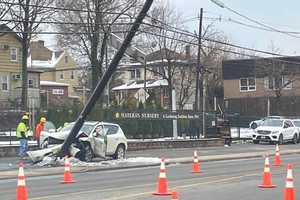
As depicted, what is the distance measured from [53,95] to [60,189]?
71.5 meters

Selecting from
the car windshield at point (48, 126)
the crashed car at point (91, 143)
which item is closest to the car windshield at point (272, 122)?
the car windshield at point (48, 126)

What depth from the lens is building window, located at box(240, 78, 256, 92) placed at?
2891 inches

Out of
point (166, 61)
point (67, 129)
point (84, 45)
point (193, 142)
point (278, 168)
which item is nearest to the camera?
point (278, 168)

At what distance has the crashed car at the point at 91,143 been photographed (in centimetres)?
2466

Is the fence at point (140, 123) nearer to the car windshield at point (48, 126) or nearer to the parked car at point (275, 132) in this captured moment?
the car windshield at point (48, 126)

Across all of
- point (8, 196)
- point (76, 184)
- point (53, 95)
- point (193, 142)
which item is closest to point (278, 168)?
point (76, 184)

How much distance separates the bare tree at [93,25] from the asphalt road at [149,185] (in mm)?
29483

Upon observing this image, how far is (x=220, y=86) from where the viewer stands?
8225 centimetres

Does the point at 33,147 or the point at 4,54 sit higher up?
the point at 4,54

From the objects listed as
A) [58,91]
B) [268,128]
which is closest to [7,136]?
[268,128]

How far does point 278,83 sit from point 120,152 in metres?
42.5

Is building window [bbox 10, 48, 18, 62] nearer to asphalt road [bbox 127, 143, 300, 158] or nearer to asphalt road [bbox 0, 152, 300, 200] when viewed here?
asphalt road [bbox 127, 143, 300, 158]

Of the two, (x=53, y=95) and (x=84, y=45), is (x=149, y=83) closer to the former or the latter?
(x=53, y=95)

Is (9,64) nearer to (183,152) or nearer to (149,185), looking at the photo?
(183,152)
